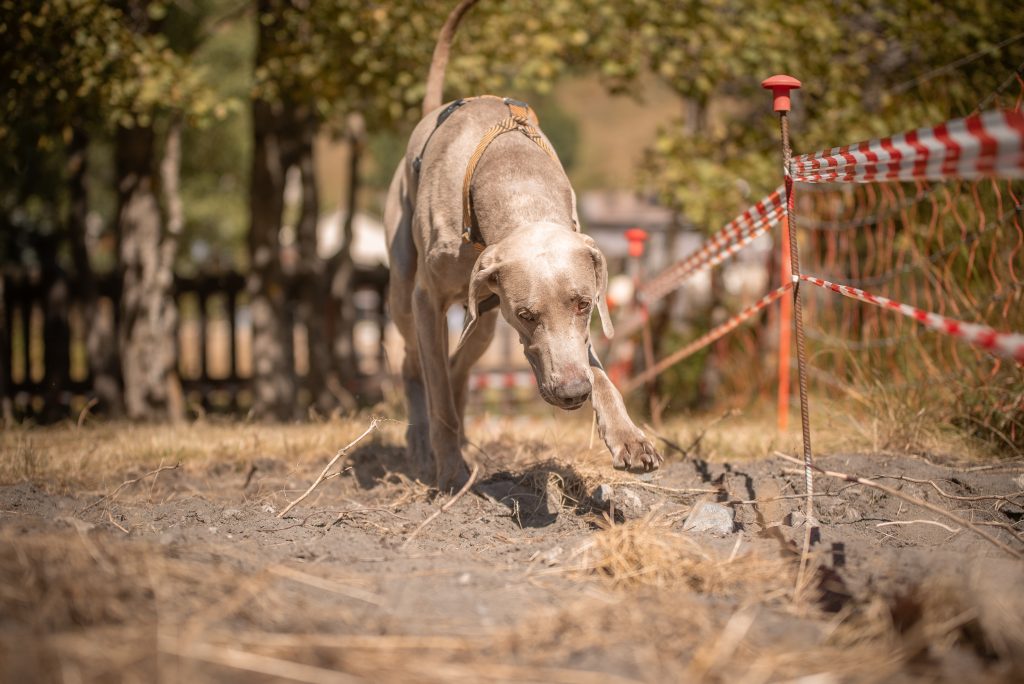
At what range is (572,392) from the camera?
3.22 m

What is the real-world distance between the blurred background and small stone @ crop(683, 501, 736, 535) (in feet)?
6.24

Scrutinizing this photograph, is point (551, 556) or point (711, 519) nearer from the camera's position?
point (551, 556)

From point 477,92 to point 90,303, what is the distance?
600 centimetres

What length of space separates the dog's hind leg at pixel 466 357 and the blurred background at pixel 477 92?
0.58 metres

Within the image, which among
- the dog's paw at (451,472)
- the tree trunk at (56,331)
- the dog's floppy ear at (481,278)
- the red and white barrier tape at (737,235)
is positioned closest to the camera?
the dog's floppy ear at (481,278)

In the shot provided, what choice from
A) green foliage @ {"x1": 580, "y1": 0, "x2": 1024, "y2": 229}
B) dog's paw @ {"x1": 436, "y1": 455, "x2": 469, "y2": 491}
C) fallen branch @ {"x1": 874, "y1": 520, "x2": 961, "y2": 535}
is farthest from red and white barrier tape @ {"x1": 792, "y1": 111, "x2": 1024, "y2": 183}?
green foliage @ {"x1": 580, "y1": 0, "x2": 1024, "y2": 229}

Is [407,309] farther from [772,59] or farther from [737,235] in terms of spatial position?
[772,59]

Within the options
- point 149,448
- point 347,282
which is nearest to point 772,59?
point 149,448

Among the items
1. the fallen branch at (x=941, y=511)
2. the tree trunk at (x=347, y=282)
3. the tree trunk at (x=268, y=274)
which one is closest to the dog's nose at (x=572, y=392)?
the fallen branch at (x=941, y=511)

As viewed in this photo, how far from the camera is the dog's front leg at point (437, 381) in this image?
4.32 meters

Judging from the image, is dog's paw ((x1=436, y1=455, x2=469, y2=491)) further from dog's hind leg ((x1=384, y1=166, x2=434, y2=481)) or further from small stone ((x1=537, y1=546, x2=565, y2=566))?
small stone ((x1=537, y1=546, x2=565, y2=566))

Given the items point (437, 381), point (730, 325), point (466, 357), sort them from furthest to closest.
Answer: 1. point (730, 325)
2. point (466, 357)
3. point (437, 381)

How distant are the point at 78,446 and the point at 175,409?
5106 mm

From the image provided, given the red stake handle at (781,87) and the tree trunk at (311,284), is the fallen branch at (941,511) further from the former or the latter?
the tree trunk at (311,284)
